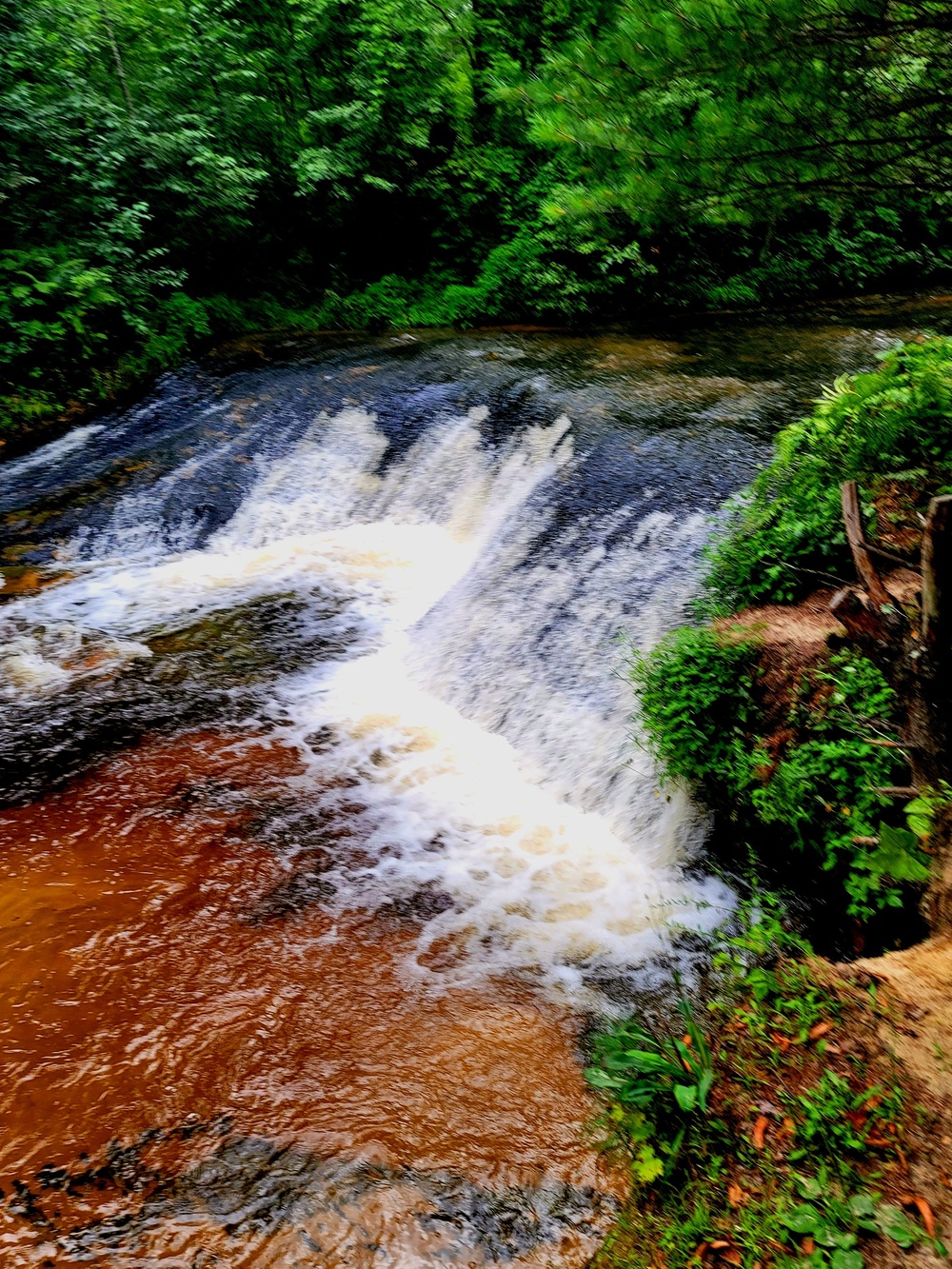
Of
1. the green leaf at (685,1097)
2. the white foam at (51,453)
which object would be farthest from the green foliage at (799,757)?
the white foam at (51,453)

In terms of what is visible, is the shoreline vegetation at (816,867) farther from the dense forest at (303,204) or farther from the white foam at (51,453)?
the white foam at (51,453)

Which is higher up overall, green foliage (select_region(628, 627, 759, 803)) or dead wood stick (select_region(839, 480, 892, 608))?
dead wood stick (select_region(839, 480, 892, 608))

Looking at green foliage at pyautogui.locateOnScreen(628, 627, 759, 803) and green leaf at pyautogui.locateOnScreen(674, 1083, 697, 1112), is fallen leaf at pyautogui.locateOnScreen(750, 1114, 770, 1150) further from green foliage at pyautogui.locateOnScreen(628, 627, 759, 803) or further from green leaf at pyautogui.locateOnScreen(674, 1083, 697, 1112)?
green foliage at pyautogui.locateOnScreen(628, 627, 759, 803)

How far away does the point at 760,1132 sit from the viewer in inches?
110

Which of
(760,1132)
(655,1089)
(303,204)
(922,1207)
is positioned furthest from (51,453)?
(922,1207)

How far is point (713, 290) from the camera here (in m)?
11.9

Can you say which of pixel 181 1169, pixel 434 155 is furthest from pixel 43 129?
pixel 181 1169

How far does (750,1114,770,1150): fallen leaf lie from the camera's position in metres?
2.77

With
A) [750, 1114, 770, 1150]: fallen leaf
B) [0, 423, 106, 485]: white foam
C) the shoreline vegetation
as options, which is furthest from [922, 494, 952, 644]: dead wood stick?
[0, 423, 106, 485]: white foam

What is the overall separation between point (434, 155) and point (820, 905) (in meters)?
13.7

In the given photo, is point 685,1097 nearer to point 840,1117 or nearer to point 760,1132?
point 760,1132

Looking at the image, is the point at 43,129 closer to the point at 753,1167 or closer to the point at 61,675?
the point at 61,675

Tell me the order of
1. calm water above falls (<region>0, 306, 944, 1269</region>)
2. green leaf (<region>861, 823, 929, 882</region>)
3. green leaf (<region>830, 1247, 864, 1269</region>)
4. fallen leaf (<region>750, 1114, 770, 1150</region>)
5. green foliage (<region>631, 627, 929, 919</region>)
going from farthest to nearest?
green foliage (<region>631, 627, 929, 919</region>) → green leaf (<region>861, 823, 929, 882</region>) → calm water above falls (<region>0, 306, 944, 1269</region>) → fallen leaf (<region>750, 1114, 770, 1150</region>) → green leaf (<region>830, 1247, 864, 1269</region>)

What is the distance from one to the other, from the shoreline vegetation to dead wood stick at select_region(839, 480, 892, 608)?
0.01 metres
